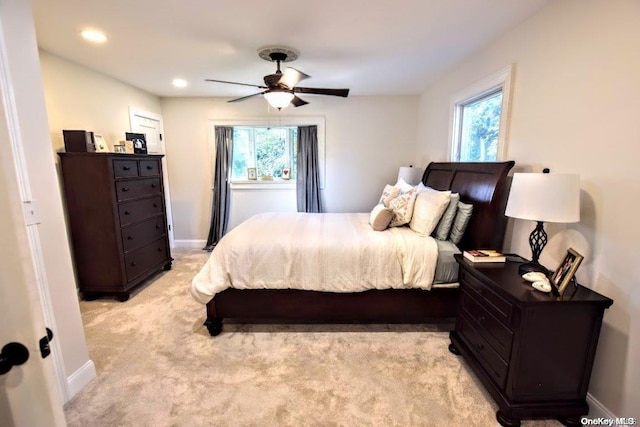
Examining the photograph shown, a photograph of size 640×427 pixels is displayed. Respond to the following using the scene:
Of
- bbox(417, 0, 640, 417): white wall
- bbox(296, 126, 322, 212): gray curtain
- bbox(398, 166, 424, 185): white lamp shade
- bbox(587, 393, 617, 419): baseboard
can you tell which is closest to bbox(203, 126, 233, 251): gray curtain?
bbox(296, 126, 322, 212): gray curtain

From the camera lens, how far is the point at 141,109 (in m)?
4.06

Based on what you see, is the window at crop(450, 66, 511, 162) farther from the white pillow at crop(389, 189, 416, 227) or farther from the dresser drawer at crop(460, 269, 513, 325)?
the dresser drawer at crop(460, 269, 513, 325)

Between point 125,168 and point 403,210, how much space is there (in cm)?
292

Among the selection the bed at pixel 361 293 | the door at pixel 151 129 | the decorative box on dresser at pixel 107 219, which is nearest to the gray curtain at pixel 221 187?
the door at pixel 151 129

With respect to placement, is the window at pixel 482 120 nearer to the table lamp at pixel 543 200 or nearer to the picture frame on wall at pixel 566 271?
the table lamp at pixel 543 200

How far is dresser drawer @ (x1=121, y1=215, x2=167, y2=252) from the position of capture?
308cm

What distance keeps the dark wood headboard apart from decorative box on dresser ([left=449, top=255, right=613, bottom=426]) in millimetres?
675

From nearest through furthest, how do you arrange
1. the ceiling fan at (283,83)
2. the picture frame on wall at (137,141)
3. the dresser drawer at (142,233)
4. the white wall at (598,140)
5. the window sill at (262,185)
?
the white wall at (598,140) → the ceiling fan at (283,83) → the dresser drawer at (142,233) → the picture frame on wall at (137,141) → the window sill at (262,185)

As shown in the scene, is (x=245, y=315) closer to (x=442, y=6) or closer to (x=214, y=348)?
(x=214, y=348)

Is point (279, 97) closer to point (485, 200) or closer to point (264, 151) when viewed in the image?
point (485, 200)

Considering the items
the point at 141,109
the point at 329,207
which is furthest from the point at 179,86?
the point at 329,207

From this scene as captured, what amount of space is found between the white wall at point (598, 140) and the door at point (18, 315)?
2.34 m

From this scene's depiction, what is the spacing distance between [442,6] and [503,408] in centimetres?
252

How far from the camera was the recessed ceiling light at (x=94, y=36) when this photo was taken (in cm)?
232
